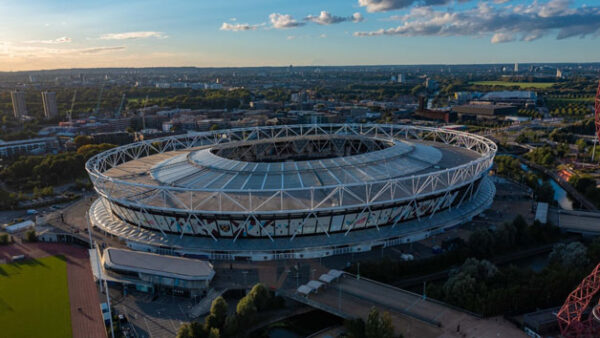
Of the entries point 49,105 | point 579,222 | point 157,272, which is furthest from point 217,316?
point 49,105

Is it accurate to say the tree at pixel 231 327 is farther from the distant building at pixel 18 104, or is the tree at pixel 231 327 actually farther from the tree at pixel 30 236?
the distant building at pixel 18 104

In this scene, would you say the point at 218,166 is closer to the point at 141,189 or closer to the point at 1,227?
the point at 141,189

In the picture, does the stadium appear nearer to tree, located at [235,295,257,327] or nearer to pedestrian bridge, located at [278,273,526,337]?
pedestrian bridge, located at [278,273,526,337]

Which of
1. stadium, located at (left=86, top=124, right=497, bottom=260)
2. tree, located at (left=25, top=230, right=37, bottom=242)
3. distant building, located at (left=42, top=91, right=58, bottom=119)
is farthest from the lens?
distant building, located at (left=42, top=91, right=58, bottom=119)

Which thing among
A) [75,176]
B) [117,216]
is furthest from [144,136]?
[117,216]

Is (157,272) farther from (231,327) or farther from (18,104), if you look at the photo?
(18,104)

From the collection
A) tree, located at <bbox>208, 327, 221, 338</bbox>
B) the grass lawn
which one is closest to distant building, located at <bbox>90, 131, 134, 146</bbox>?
the grass lawn

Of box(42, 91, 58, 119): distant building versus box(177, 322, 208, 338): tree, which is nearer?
box(177, 322, 208, 338): tree
